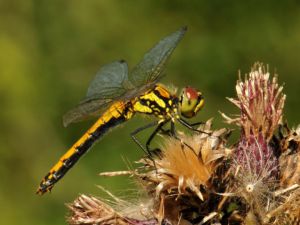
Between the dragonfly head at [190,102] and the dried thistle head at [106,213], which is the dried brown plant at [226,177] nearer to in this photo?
the dried thistle head at [106,213]

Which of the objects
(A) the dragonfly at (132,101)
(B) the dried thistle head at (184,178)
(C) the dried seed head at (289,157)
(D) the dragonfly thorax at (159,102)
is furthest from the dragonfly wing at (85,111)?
(C) the dried seed head at (289,157)

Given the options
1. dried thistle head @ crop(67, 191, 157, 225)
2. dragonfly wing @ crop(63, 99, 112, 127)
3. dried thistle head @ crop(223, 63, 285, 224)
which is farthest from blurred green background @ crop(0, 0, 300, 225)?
dried thistle head @ crop(223, 63, 285, 224)


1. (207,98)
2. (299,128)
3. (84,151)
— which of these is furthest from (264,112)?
(207,98)

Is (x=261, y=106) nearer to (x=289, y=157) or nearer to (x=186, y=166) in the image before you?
(x=289, y=157)

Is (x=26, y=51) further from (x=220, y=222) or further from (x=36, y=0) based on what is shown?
(x=220, y=222)

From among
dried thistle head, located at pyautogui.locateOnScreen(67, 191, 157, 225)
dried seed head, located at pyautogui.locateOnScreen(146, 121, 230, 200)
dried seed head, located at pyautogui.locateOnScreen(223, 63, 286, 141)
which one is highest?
dried seed head, located at pyautogui.locateOnScreen(223, 63, 286, 141)

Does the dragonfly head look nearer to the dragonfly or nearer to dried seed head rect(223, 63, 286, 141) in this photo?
the dragonfly

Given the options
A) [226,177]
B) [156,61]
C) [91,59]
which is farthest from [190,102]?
[91,59]
